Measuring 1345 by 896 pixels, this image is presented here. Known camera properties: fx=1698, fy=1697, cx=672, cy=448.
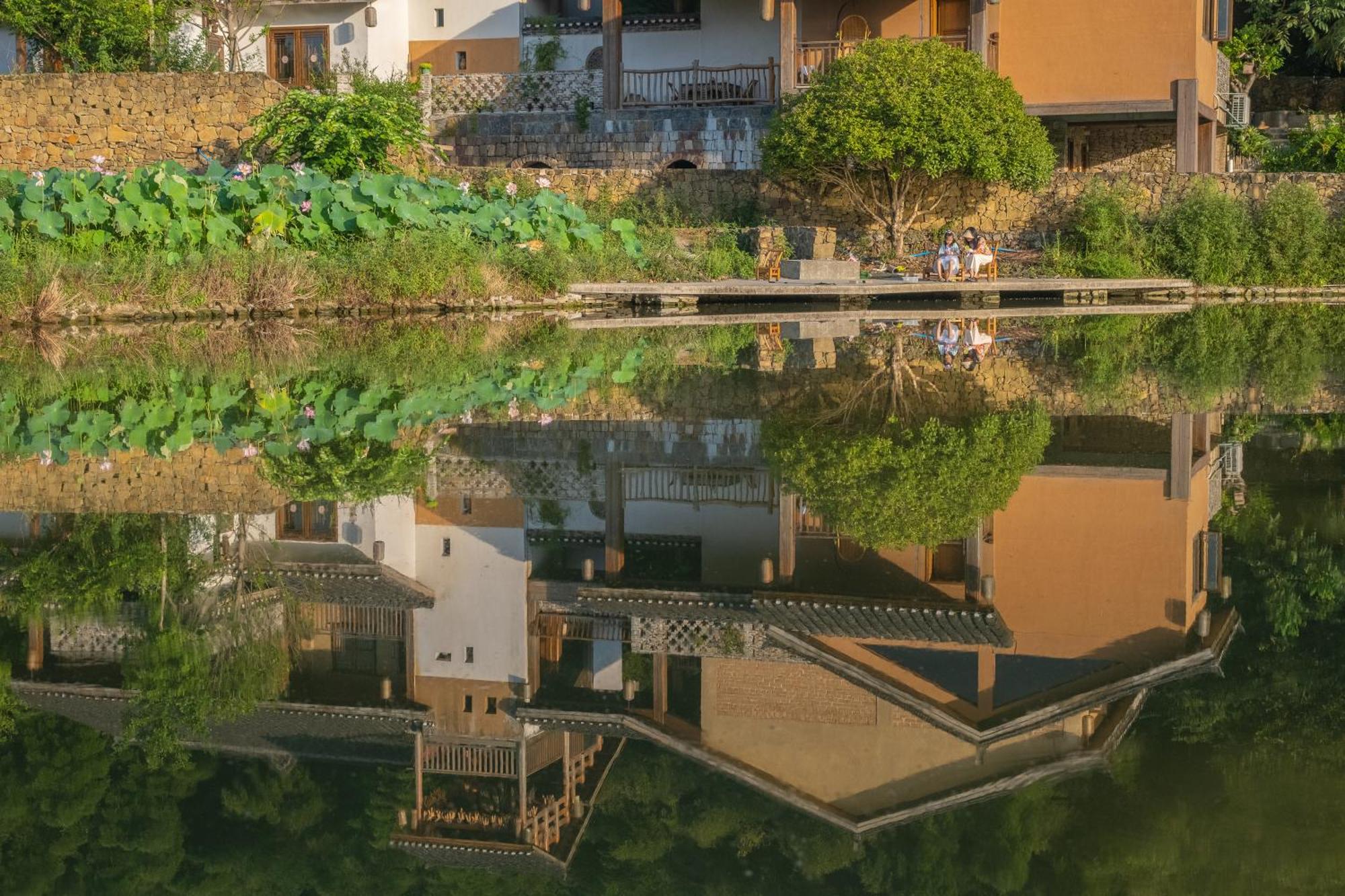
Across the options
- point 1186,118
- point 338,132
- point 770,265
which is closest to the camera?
point 338,132

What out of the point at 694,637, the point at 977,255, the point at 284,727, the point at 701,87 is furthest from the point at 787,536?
the point at 701,87

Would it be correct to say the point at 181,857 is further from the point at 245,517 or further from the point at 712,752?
the point at 245,517

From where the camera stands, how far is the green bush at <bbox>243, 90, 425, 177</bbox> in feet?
88.8

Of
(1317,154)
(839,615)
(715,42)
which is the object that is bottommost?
(839,615)

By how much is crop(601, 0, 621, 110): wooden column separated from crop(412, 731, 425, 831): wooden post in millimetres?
30854

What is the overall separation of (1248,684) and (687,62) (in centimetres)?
3331

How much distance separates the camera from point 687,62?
121ft

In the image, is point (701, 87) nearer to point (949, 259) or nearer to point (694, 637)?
point (949, 259)

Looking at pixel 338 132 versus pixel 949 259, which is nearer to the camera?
pixel 338 132

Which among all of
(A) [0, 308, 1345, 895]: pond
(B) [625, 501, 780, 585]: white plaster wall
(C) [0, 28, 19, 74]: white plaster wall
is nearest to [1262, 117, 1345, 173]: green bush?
(A) [0, 308, 1345, 895]: pond

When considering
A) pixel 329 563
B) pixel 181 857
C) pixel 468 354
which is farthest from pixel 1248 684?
pixel 468 354

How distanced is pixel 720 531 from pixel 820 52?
26.0 m

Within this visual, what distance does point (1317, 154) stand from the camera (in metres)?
33.8

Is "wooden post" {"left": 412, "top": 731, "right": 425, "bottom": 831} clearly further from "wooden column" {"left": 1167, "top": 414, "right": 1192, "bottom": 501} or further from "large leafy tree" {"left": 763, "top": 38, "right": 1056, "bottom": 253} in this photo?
"large leafy tree" {"left": 763, "top": 38, "right": 1056, "bottom": 253}
